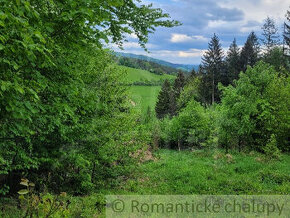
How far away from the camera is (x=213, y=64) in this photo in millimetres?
52062

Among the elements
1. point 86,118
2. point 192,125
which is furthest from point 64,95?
point 192,125

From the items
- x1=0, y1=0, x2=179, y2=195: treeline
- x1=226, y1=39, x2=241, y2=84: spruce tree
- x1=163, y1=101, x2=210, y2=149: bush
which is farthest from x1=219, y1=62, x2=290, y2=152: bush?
x1=226, y1=39, x2=241, y2=84: spruce tree

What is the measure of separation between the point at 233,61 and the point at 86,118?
160 feet

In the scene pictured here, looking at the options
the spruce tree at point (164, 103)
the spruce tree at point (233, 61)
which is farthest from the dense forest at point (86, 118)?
the spruce tree at point (233, 61)

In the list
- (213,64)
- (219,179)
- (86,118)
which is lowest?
(219,179)

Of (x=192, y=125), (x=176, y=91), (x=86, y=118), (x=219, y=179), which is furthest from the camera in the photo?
(x=176, y=91)

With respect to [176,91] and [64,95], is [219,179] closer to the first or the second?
[64,95]

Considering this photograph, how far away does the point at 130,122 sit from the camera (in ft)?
33.8

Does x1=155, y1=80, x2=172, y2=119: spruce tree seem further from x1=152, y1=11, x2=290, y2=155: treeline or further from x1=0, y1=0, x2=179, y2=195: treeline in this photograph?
x1=0, y1=0, x2=179, y2=195: treeline

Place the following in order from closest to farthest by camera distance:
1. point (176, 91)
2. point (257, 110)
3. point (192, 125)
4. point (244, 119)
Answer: point (244, 119) < point (257, 110) < point (192, 125) < point (176, 91)

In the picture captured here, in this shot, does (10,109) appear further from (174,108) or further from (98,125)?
(174,108)

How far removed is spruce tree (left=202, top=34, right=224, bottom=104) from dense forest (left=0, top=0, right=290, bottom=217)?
93.4ft

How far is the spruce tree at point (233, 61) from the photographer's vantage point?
49931 mm

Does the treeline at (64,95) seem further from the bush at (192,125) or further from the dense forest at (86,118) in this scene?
the bush at (192,125)
